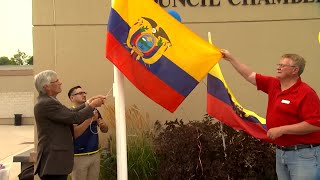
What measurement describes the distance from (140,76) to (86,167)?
5.88 ft

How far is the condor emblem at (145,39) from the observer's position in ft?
13.1

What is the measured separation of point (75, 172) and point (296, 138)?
8.84 feet

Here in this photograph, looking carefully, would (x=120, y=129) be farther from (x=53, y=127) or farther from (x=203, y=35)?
(x=203, y=35)

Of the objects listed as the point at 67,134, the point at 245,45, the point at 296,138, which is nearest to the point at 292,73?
the point at 296,138

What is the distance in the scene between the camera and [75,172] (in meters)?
5.26

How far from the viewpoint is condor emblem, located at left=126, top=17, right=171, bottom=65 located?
3.98 m

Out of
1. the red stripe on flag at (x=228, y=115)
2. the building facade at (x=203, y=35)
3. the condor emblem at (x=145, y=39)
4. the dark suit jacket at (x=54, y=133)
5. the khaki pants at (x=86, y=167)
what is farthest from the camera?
the building facade at (x=203, y=35)

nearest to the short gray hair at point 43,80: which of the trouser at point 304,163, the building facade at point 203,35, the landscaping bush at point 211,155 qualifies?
the landscaping bush at point 211,155

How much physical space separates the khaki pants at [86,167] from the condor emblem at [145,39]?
1851 mm

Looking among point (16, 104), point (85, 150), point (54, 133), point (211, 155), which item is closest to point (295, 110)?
point (211, 155)

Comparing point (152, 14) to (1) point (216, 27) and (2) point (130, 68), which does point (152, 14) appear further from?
(1) point (216, 27)

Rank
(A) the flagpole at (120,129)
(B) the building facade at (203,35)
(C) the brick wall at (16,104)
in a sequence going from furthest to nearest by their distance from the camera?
(C) the brick wall at (16,104)
(B) the building facade at (203,35)
(A) the flagpole at (120,129)

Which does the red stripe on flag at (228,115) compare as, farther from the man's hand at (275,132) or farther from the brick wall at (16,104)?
the brick wall at (16,104)

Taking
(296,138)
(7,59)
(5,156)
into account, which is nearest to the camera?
(296,138)
